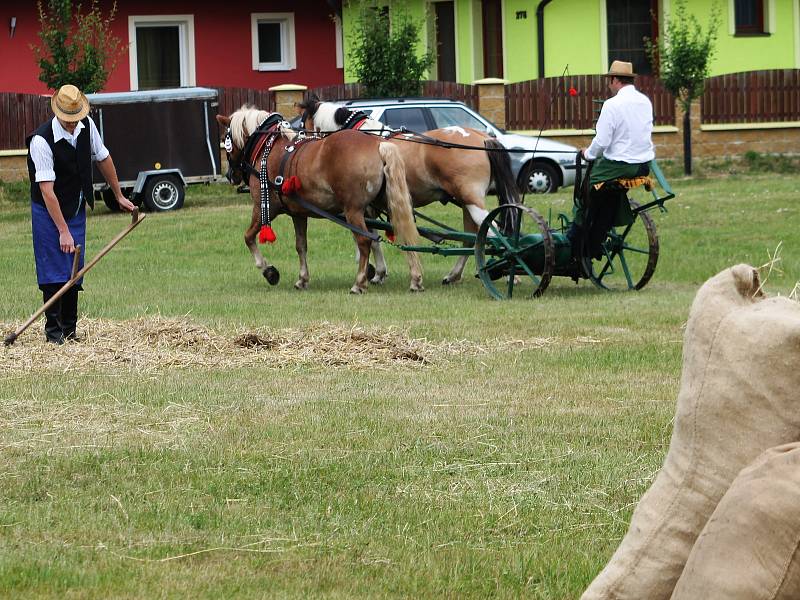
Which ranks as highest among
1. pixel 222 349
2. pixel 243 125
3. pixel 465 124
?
pixel 465 124

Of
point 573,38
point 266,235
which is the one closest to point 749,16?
point 573,38

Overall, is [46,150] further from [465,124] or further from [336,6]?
[336,6]

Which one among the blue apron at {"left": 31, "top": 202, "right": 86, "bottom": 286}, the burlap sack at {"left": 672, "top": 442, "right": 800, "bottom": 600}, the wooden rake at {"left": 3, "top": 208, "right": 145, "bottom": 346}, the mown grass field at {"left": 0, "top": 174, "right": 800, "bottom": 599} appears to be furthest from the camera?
the blue apron at {"left": 31, "top": 202, "right": 86, "bottom": 286}

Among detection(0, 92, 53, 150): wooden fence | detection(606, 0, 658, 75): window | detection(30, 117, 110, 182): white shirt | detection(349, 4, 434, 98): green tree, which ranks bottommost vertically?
detection(30, 117, 110, 182): white shirt

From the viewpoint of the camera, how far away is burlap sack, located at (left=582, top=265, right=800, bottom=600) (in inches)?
148

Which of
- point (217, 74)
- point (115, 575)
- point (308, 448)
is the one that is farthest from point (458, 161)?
point (217, 74)

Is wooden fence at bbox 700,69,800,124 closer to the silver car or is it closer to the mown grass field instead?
the silver car

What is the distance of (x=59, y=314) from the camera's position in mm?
10664

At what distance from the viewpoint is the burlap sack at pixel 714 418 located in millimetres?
3756

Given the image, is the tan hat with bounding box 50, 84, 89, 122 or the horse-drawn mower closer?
the tan hat with bounding box 50, 84, 89, 122

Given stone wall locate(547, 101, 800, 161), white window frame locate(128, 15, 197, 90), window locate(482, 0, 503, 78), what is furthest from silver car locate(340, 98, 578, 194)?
white window frame locate(128, 15, 197, 90)

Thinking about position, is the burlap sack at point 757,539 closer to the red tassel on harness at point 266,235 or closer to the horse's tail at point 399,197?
the horse's tail at point 399,197

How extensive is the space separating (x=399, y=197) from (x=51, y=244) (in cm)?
438

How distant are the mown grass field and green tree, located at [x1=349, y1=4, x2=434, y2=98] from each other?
15.4m
